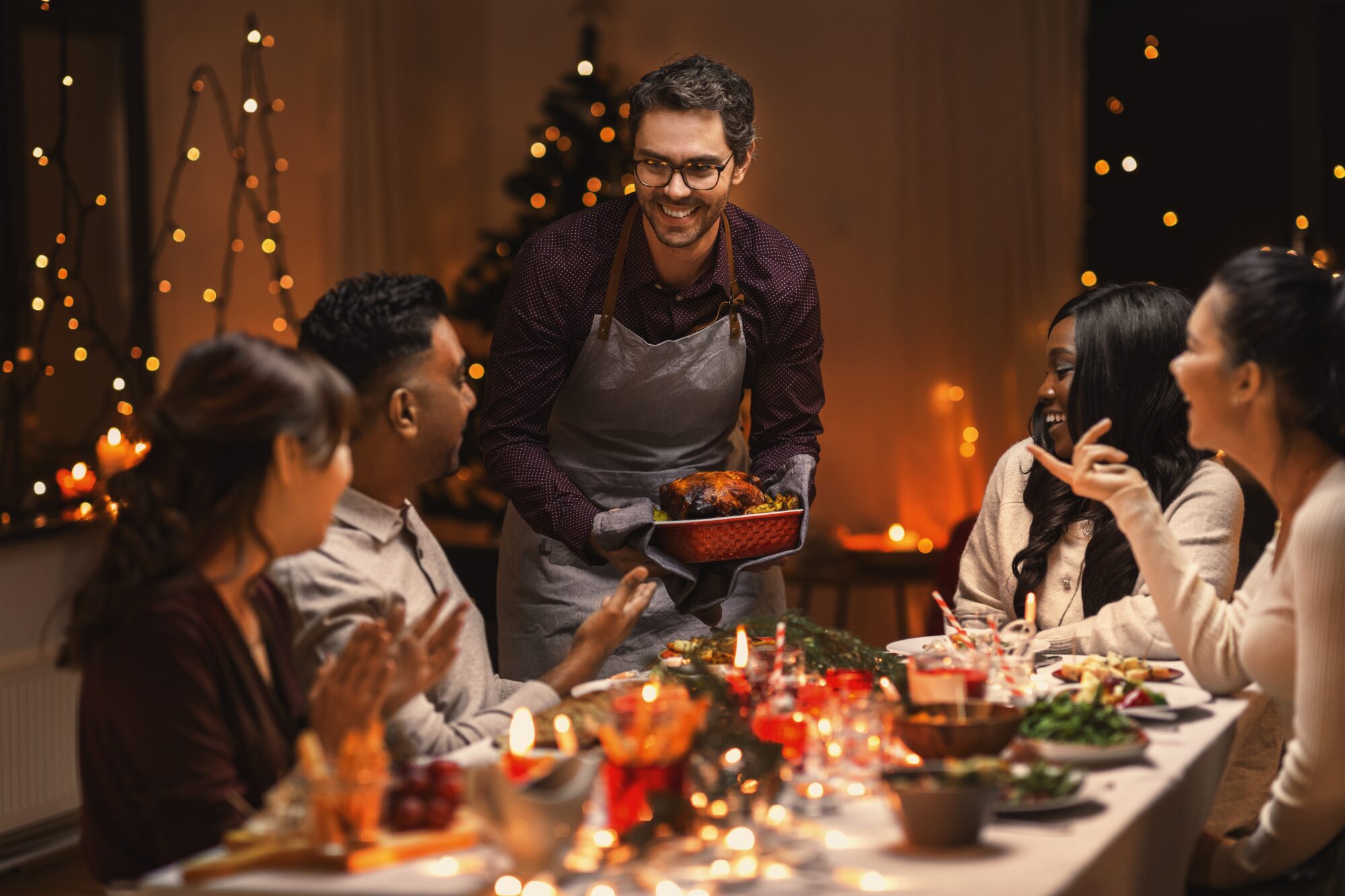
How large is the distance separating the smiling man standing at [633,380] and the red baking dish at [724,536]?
0.28 meters

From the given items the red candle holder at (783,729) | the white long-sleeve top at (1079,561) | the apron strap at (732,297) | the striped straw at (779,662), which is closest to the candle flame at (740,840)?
the red candle holder at (783,729)

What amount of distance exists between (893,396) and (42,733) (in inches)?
144

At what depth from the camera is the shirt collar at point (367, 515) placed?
247 cm

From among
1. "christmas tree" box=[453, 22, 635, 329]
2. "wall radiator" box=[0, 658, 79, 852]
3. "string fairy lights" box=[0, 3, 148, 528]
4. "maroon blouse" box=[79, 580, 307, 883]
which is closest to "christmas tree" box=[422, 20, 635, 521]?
"christmas tree" box=[453, 22, 635, 329]

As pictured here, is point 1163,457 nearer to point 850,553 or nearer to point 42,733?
point 850,553

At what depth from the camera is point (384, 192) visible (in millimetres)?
6957

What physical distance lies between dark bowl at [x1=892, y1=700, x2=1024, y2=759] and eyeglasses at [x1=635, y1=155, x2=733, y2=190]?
1.43 metres

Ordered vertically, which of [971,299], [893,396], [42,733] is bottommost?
[42,733]

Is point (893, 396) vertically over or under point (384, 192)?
under

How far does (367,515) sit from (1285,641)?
4.78 ft

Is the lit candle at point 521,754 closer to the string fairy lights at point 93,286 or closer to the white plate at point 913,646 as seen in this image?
the white plate at point 913,646

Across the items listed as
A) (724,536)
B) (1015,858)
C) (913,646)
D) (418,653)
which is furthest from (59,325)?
(1015,858)

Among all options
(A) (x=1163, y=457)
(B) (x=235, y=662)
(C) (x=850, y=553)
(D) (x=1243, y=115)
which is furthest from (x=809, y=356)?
(D) (x=1243, y=115)

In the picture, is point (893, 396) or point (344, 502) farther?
point (893, 396)
